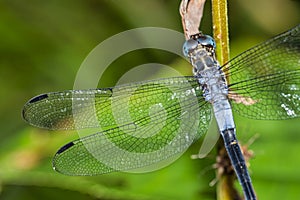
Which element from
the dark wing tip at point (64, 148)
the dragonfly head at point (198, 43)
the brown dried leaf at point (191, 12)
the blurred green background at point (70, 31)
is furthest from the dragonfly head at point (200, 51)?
the blurred green background at point (70, 31)

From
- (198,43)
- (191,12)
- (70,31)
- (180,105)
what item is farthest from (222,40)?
(70,31)

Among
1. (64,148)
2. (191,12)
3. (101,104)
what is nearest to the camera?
(191,12)

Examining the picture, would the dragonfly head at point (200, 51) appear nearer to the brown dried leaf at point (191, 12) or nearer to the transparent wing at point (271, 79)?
the transparent wing at point (271, 79)

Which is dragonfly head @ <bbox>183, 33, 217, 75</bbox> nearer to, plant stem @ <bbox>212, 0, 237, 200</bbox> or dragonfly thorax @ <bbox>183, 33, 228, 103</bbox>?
dragonfly thorax @ <bbox>183, 33, 228, 103</bbox>

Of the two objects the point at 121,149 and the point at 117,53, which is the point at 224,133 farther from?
the point at 117,53

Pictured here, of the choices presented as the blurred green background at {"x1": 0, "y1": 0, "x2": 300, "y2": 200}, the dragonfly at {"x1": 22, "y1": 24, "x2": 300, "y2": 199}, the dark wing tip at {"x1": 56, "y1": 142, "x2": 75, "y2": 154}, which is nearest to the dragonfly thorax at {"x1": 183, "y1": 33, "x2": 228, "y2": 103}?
the dragonfly at {"x1": 22, "y1": 24, "x2": 300, "y2": 199}

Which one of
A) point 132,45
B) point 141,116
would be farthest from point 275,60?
point 132,45

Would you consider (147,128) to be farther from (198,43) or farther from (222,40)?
(222,40)
